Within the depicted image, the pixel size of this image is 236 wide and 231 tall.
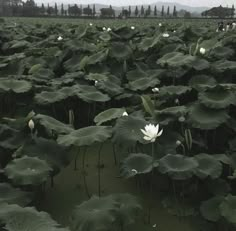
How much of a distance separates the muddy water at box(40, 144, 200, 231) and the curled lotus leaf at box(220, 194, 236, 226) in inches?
9.1

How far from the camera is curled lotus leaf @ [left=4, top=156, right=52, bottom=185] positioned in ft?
6.62

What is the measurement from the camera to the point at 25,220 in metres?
1.58

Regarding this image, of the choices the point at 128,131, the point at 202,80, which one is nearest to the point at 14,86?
the point at 128,131

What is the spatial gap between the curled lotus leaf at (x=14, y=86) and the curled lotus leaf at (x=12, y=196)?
145 centimetres

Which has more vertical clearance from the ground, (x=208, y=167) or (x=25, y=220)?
(x=25, y=220)

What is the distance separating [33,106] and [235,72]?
1854 millimetres

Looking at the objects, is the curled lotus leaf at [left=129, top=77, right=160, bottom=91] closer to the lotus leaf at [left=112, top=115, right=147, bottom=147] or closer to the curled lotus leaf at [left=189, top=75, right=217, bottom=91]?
the curled lotus leaf at [left=189, top=75, right=217, bottom=91]

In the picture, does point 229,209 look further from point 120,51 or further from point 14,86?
point 120,51

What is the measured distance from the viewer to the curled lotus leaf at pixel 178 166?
2.07 m

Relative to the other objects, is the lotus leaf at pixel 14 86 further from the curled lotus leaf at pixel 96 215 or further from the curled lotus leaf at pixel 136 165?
the curled lotus leaf at pixel 96 215

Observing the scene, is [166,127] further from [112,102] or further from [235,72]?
[235,72]

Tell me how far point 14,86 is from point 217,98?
1.70 metres

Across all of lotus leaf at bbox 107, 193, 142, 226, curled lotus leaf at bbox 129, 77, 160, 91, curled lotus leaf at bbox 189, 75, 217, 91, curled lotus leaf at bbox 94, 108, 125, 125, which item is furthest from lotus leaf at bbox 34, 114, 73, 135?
curled lotus leaf at bbox 189, 75, 217, 91

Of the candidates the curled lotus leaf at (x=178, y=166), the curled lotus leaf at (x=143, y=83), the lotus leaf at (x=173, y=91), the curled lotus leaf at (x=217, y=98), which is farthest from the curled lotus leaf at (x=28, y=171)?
the curled lotus leaf at (x=143, y=83)
